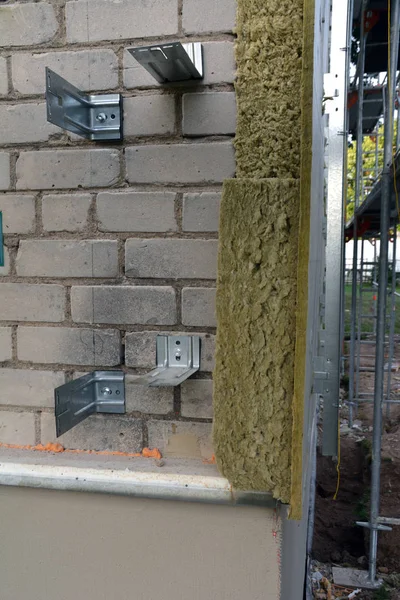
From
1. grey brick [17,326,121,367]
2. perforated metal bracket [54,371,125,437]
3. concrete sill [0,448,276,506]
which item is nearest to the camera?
concrete sill [0,448,276,506]

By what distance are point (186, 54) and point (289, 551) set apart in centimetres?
170

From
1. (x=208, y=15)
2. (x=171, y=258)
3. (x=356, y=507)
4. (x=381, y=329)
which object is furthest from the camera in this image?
(x=356, y=507)

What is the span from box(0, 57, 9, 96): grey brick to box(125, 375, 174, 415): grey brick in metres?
1.12

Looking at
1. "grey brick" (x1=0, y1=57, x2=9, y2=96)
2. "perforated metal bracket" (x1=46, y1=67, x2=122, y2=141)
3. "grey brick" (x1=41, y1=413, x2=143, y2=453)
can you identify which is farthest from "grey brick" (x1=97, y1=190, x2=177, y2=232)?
"grey brick" (x1=41, y1=413, x2=143, y2=453)

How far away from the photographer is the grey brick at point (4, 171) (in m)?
1.73

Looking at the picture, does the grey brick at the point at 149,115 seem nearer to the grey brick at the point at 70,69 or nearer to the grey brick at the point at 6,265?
the grey brick at the point at 70,69

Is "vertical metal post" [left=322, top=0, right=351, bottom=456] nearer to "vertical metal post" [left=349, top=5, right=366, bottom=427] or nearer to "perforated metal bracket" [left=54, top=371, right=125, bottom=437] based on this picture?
"vertical metal post" [left=349, top=5, right=366, bottom=427]

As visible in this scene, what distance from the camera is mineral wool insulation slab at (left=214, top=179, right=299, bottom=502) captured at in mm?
1354

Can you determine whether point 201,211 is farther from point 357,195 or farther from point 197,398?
point 357,195

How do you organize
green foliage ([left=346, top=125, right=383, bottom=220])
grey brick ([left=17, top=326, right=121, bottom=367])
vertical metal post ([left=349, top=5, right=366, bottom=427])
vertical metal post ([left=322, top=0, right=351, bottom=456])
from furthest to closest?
green foliage ([left=346, top=125, right=383, bottom=220]), vertical metal post ([left=349, top=5, right=366, bottom=427]), vertical metal post ([left=322, top=0, right=351, bottom=456]), grey brick ([left=17, top=326, right=121, bottom=367])

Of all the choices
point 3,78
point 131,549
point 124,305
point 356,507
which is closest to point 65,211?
point 124,305

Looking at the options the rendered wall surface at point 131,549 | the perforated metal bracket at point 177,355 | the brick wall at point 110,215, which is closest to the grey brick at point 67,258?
the brick wall at point 110,215

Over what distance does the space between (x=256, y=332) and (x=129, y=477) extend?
0.65 m

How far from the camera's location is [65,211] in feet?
5.57
